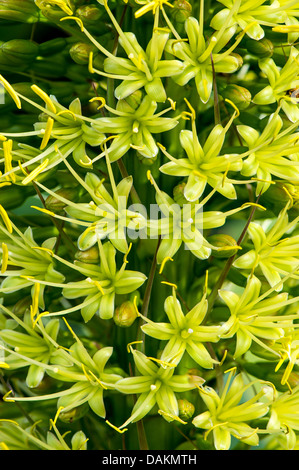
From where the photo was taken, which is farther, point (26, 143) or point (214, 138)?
point (26, 143)

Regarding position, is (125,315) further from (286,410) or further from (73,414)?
(286,410)

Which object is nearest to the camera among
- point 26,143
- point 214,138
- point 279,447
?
point 214,138

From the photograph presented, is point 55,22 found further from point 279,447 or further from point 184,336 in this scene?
point 279,447

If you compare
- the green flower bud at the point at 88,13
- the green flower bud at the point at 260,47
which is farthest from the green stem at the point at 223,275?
A: the green flower bud at the point at 88,13

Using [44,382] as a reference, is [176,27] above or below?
above

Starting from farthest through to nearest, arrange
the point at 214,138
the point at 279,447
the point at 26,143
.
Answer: the point at 279,447
the point at 26,143
the point at 214,138

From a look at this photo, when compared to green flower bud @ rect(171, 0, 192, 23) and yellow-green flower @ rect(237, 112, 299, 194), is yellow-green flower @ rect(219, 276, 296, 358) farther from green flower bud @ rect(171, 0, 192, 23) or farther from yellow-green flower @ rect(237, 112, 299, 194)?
green flower bud @ rect(171, 0, 192, 23)

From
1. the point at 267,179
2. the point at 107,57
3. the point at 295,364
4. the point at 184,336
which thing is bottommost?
the point at 295,364

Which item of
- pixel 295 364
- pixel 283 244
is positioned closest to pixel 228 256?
pixel 283 244
